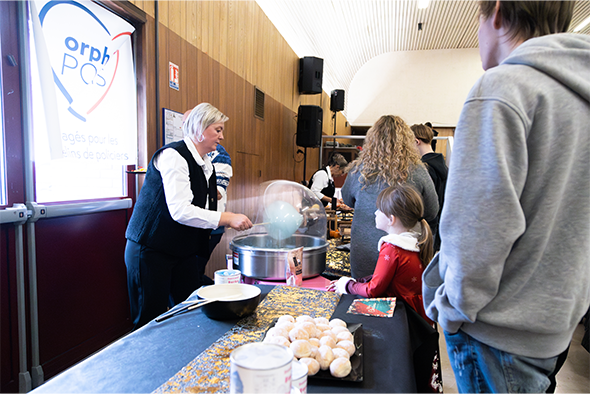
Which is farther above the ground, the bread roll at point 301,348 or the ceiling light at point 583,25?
the ceiling light at point 583,25

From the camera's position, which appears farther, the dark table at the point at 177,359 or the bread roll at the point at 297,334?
the bread roll at the point at 297,334

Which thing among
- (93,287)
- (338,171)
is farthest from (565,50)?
(338,171)

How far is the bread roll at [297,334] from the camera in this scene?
899 millimetres

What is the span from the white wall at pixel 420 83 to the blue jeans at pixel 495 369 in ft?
29.5

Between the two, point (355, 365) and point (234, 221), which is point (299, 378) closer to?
point (355, 365)

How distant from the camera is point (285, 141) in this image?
18.7ft

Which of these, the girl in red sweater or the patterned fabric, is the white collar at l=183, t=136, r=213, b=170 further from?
the girl in red sweater

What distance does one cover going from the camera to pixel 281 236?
1.92 metres

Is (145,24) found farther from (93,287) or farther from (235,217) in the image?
(93,287)

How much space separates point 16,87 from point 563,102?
2.14 meters

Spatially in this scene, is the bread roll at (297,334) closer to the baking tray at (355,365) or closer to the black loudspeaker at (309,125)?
the baking tray at (355,365)

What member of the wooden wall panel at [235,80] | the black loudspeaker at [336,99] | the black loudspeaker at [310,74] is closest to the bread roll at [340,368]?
the wooden wall panel at [235,80]

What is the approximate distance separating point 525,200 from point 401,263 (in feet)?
2.55

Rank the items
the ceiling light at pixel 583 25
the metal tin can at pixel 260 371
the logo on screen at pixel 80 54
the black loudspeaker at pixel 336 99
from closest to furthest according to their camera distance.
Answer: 1. the metal tin can at pixel 260 371
2. the logo on screen at pixel 80 54
3. the ceiling light at pixel 583 25
4. the black loudspeaker at pixel 336 99
